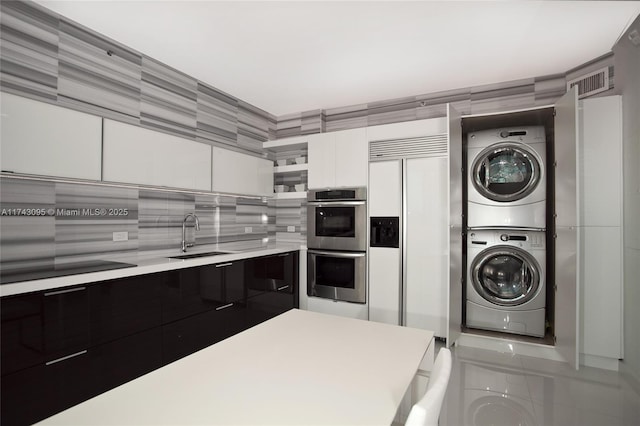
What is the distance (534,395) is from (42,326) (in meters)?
3.28

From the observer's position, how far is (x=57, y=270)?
213 centimetres

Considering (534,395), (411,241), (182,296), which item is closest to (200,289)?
(182,296)

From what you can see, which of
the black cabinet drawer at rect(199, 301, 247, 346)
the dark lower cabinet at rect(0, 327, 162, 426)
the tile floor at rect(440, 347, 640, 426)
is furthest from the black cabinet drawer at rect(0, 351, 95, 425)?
the tile floor at rect(440, 347, 640, 426)

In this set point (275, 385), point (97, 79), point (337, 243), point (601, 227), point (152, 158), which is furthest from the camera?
point (337, 243)

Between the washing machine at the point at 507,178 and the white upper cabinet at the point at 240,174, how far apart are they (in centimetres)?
235

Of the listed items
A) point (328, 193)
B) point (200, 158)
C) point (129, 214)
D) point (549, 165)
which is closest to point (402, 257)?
point (328, 193)

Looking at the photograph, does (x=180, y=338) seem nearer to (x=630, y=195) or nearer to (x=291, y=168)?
(x=291, y=168)

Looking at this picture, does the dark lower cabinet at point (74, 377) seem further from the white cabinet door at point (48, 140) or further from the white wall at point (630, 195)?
the white wall at point (630, 195)

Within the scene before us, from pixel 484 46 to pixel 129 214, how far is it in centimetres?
330

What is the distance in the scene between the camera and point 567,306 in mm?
2775

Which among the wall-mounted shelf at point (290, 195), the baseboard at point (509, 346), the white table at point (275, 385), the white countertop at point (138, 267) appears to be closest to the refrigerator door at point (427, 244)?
the baseboard at point (509, 346)

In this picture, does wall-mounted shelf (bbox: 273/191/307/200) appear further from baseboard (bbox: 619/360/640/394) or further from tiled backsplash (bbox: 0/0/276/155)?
baseboard (bbox: 619/360/640/394)

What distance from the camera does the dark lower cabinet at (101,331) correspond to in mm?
1692

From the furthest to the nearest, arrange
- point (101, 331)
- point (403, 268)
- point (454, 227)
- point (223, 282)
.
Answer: point (403, 268) → point (454, 227) → point (223, 282) → point (101, 331)
